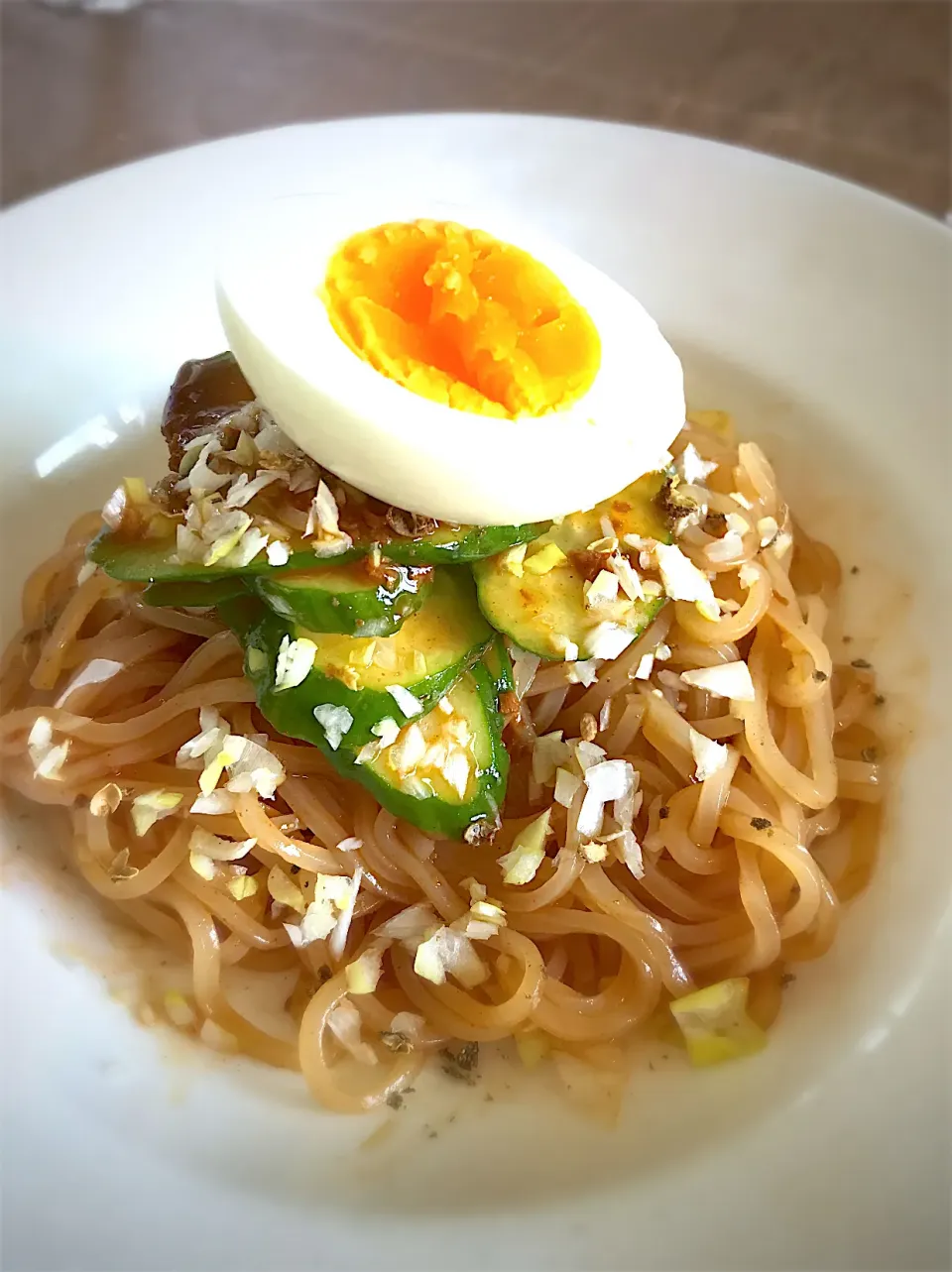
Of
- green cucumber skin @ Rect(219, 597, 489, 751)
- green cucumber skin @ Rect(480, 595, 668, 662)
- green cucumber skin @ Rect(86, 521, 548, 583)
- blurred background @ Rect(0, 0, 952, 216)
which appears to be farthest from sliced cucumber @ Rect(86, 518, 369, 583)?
blurred background @ Rect(0, 0, 952, 216)

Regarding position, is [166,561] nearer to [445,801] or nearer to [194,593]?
[194,593]

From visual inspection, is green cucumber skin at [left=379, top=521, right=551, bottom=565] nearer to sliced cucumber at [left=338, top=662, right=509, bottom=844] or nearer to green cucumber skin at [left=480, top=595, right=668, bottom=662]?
green cucumber skin at [left=480, top=595, right=668, bottom=662]

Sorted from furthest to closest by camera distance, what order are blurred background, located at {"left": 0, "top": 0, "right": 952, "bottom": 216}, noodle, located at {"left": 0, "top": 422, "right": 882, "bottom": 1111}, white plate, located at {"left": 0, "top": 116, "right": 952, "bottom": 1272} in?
1. blurred background, located at {"left": 0, "top": 0, "right": 952, "bottom": 216}
2. noodle, located at {"left": 0, "top": 422, "right": 882, "bottom": 1111}
3. white plate, located at {"left": 0, "top": 116, "right": 952, "bottom": 1272}

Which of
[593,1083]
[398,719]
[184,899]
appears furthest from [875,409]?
[184,899]

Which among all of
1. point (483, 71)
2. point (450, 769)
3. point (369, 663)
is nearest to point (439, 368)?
point (369, 663)

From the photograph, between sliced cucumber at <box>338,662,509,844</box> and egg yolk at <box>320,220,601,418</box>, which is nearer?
egg yolk at <box>320,220,601,418</box>

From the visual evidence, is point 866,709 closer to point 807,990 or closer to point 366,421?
point 807,990
